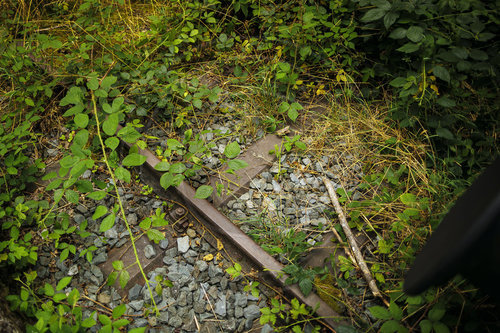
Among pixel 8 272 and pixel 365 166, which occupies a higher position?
pixel 365 166

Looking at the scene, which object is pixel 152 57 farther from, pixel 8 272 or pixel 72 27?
pixel 8 272

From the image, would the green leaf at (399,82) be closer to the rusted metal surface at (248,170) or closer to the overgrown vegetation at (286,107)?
the overgrown vegetation at (286,107)

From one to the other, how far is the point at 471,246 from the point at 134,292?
2.23 meters

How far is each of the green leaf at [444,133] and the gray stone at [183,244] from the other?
7.94 ft

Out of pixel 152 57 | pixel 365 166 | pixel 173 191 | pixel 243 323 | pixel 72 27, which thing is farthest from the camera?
pixel 72 27

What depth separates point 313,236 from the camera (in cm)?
261

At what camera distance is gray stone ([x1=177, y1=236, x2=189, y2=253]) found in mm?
2594

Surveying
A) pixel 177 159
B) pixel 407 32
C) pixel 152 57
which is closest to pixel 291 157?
pixel 177 159

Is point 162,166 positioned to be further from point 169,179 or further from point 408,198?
point 408,198

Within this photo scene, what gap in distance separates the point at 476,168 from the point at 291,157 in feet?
5.52

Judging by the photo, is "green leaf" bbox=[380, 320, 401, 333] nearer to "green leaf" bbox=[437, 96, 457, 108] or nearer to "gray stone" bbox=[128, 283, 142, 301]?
"gray stone" bbox=[128, 283, 142, 301]

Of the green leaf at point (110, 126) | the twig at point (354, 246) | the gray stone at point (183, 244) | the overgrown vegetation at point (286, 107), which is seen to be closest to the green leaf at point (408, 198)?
the overgrown vegetation at point (286, 107)

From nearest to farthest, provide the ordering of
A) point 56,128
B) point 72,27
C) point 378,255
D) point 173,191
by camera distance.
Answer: point 378,255 < point 173,191 < point 56,128 < point 72,27

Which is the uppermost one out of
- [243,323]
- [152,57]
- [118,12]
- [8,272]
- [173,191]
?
[118,12]
